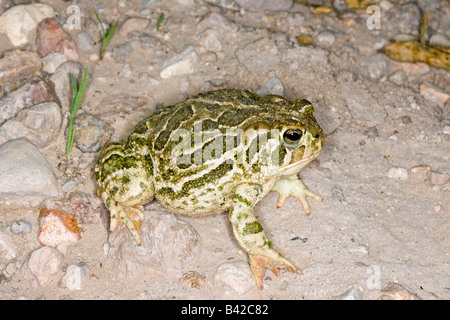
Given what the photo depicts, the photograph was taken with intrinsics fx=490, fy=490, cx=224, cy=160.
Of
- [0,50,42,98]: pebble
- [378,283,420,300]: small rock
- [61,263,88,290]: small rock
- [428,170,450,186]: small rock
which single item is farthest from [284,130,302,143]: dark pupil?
[0,50,42,98]: pebble

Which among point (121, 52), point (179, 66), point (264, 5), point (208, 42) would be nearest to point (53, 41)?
point (121, 52)

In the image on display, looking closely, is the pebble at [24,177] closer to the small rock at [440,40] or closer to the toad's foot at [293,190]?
the toad's foot at [293,190]

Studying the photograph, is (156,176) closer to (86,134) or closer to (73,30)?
(86,134)

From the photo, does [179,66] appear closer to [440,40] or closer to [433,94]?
[433,94]

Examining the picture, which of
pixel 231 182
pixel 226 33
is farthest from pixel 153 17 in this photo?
pixel 231 182

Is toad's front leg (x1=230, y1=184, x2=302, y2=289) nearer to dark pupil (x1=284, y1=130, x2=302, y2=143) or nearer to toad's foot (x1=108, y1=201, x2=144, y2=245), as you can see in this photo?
dark pupil (x1=284, y1=130, x2=302, y2=143)

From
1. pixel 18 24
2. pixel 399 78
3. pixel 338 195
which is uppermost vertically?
pixel 18 24
